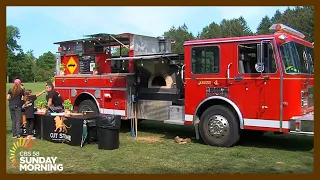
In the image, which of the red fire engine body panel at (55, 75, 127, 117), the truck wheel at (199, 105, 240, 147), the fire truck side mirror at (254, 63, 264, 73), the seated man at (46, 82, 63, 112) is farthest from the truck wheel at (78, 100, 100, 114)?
A: the fire truck side mirror at (254, 63, 264, 73)

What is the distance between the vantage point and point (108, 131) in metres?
8.52

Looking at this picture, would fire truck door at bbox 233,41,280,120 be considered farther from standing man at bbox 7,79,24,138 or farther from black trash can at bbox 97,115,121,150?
standing man at bbox 7,79,24,138

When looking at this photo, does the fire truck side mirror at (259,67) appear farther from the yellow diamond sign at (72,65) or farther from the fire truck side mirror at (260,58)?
the yellow diamond sign at (72,65)

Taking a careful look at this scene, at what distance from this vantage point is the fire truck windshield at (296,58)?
8.00 m

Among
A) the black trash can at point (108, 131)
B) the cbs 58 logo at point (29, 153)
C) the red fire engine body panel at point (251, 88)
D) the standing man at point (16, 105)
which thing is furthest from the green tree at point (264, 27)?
the cbs 58 logo at point (29, 153)

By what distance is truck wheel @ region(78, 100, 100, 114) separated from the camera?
38.3 ft

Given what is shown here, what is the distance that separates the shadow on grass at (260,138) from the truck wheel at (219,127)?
665mm

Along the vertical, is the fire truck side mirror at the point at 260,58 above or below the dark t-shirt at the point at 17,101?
above

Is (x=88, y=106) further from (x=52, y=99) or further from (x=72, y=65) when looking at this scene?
(x=72, y=65)

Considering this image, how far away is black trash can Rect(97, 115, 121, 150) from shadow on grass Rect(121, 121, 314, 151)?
7.38 ft

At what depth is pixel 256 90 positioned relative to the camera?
8.17 metres

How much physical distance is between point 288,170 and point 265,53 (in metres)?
2.75

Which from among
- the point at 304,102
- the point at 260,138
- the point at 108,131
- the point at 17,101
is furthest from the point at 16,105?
the point at 304,102

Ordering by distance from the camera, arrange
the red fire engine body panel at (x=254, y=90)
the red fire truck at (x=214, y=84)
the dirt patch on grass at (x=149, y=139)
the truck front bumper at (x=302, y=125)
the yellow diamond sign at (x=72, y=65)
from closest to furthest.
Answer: the truck front bumper at (x=302, y=125) → the red fire engine body panel at (x=254, y=90) → the red fire truck at (x=214, y=84) → the dirt patch on grass at (x=149, y=139) → the yellow diamond sign at (x=72, y=65)
